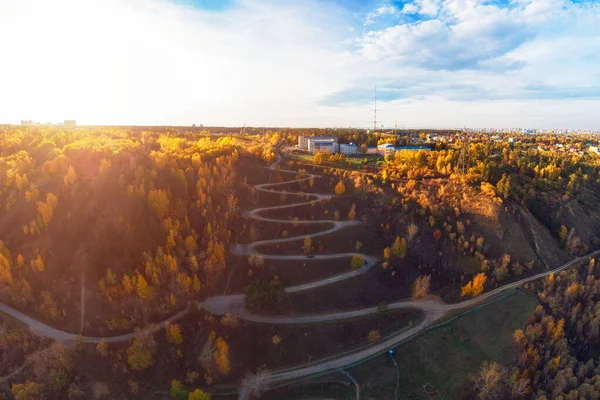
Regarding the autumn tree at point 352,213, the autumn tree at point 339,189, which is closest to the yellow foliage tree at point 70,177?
the autumn tree at point 339,189

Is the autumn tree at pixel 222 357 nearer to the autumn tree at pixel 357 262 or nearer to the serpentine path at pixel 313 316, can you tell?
the serpentine path at pixel 313 316

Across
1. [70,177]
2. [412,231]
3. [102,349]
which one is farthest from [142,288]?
[412,231]

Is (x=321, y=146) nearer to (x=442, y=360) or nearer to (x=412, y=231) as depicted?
(x=412, y=231)

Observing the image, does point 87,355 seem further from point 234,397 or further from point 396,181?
point 396,181

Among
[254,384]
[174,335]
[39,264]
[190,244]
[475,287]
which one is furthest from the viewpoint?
[190,244]

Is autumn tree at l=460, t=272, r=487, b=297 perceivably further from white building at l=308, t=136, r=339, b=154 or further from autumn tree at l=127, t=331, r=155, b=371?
white building at l=308, t=136, r=339, b=154

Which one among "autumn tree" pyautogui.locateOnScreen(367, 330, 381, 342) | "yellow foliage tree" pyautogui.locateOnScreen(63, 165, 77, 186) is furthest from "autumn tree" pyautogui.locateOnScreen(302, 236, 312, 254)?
"yellow foliage tree" pyautogui.locateOnScreen(63, 165, 77, 186)
